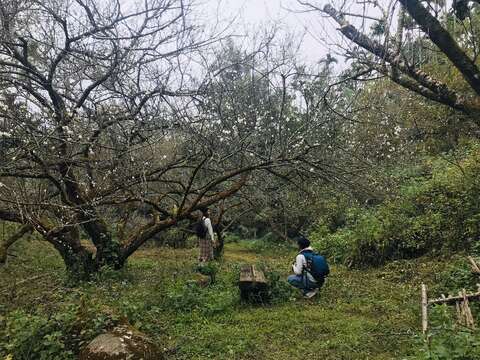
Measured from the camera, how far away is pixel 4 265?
33.9 feet

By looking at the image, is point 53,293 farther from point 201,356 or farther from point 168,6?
point 168,6

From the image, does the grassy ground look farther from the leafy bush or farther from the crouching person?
the leafy bush

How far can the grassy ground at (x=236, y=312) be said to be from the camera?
5516mm

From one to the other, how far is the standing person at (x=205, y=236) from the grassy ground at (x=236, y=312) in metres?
1.40

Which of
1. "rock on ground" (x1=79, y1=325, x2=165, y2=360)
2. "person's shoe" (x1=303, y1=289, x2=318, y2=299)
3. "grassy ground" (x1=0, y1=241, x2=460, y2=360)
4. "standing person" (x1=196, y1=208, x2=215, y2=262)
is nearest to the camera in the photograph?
"rock on ground" (x1=79, y1=325, x2=165, y2=360)

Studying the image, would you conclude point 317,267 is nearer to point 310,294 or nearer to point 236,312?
point 310,294

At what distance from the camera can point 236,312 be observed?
7188 millimetres

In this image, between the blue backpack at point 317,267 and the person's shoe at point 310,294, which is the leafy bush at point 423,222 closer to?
the blue backpack at point 317,267

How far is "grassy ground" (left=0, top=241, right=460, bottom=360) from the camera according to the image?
18.1ft

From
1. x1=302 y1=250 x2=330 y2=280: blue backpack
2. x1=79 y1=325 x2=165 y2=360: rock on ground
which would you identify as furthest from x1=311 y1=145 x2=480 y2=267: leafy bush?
x1=79 y1=325 x2=165 y2=360: rock on ground

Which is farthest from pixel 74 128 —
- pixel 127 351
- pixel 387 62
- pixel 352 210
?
pixel 352 210

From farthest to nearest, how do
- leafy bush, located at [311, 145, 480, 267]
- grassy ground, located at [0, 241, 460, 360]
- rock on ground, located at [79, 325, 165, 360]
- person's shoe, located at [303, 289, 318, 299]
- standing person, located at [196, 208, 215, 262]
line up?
standing person, located at [196, 208, 215, 262] → leafy bush, located at [311, 145, 480, 267] → person's shoe, located at [303, 289, 318, 299] → grassy ground, located at [0, 241, 460, 360] → rock on ground, located at [79, 325, 165, 360]

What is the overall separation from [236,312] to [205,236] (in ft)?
14.3

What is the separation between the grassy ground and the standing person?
1.40 metres
